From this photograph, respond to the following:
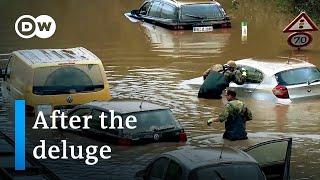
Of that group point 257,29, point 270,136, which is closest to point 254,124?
point 270,136

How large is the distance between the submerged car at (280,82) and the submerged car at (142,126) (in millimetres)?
4692

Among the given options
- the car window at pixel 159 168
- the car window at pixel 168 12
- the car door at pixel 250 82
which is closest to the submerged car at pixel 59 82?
the car door at pixel 250 82

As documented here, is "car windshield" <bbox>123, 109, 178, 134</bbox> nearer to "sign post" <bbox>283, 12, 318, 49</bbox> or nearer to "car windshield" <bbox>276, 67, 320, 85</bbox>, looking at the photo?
"car windshield" <bbox>276, 67, 320, 85</bbox>

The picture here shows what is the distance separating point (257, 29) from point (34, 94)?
18.8m

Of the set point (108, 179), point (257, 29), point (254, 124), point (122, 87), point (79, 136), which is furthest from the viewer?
point (257, 29)

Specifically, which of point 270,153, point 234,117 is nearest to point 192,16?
point 234,117

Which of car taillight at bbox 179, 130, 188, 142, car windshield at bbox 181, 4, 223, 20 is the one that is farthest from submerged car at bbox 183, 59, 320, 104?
car windshield at bbox 181, 4, 223, 20

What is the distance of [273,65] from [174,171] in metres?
10.2

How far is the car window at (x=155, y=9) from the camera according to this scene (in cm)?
3600

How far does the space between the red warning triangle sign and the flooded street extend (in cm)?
114

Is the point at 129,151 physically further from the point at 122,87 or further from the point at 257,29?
the point at 257,29

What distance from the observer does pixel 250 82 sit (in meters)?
20.8

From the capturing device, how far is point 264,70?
20531 millimetres

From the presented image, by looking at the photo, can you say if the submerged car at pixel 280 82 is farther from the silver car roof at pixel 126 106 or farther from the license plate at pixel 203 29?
the license plate at pixel 203 29
